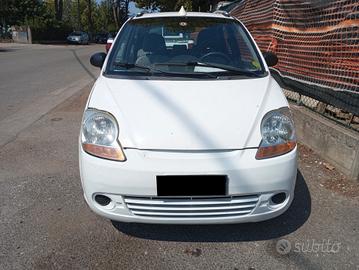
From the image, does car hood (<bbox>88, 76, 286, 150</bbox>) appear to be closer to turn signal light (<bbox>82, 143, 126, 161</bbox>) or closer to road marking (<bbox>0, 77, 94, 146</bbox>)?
turn signal light (<bbox>82, 143, 126, 161</bbox>)

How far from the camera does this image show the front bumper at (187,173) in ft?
8.18

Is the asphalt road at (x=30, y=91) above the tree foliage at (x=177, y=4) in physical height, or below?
below

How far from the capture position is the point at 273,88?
3139 millimetres

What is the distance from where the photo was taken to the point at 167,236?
2938 mm

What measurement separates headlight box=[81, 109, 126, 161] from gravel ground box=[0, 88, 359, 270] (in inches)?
29.1

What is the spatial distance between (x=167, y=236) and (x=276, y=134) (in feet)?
3.75

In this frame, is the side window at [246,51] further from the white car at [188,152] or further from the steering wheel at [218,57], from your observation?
the white car at [188,152]

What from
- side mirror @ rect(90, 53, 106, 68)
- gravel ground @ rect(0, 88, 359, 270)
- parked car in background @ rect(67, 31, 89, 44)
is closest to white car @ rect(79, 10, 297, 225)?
gravel ground @ rect(0, 88, 359, 270)

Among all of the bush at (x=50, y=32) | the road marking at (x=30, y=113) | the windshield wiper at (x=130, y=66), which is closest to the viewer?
the windshield wiper at (x=130, y=66)

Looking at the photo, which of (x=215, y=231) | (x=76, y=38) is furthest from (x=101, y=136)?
(x=76, y=38)

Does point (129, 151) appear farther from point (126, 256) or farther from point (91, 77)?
point (91, 77)

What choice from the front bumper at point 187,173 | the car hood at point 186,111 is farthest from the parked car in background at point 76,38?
the front bumper at point 187,173

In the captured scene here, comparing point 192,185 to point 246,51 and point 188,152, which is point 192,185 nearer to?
point 188,152

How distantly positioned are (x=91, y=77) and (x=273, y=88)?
32.8ft
